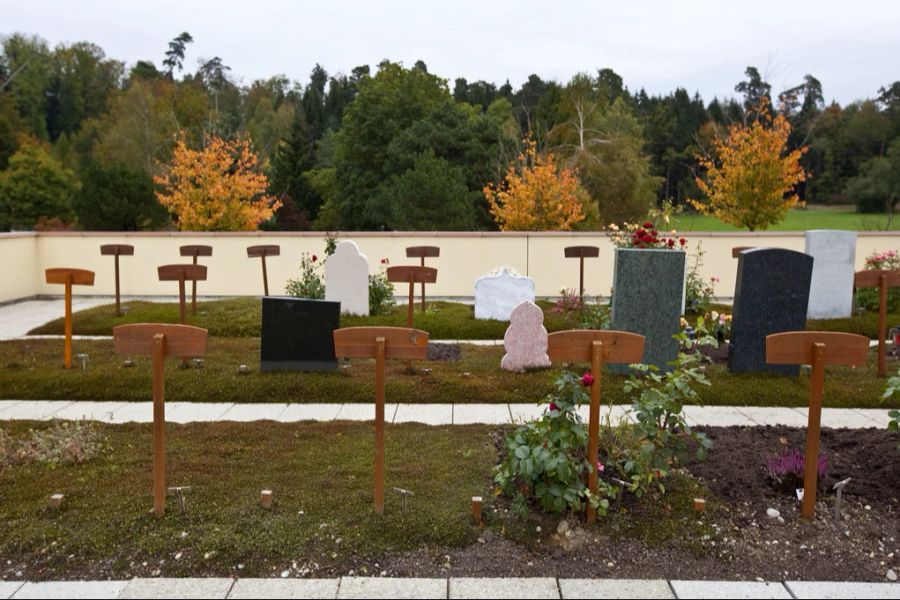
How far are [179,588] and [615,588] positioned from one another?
7.05 feet

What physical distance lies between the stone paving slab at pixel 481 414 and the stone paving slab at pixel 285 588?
3.24m

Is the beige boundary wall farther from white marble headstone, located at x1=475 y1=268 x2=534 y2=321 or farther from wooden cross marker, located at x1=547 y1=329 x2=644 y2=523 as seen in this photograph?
wooden cross marker, located at x1=547 y1=329 x2=644 y2=523

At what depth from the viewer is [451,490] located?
483cm

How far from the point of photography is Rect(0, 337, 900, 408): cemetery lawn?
25.9ft

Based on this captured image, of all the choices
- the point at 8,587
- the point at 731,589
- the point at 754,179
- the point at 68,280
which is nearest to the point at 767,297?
the point at 731,589

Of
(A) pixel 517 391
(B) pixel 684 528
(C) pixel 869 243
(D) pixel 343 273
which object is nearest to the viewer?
(B) pixel 684 528

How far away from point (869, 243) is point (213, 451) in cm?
1522

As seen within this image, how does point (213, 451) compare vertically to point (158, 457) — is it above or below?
below

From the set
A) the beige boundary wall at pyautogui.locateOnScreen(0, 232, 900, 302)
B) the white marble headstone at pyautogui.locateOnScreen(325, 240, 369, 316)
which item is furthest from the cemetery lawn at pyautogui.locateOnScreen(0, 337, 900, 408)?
the beige boundary wall at pyautogui.locateOnScreen(0, 232, 900, 302)

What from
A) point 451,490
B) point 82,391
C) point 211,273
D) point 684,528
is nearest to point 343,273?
point 82,391

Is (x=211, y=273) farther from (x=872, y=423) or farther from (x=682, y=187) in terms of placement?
(x=682, y=187)

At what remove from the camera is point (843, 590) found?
145 inches

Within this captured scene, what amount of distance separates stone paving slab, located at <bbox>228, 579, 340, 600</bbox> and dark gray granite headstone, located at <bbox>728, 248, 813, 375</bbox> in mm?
6220

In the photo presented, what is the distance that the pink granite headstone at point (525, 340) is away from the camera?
869 centimetres
